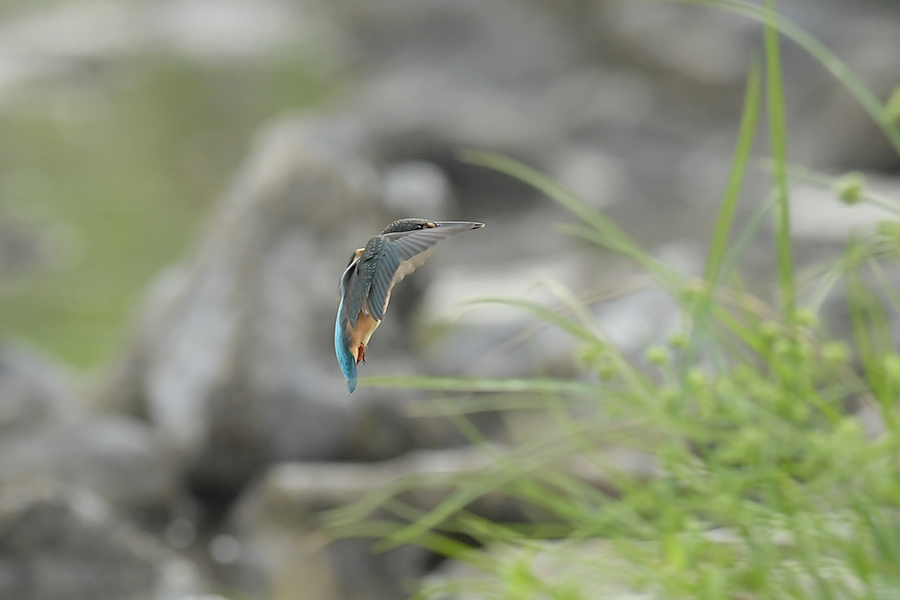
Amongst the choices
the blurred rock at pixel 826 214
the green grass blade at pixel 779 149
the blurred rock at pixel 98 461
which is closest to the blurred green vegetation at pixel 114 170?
the blurred rock at pixel 98 461

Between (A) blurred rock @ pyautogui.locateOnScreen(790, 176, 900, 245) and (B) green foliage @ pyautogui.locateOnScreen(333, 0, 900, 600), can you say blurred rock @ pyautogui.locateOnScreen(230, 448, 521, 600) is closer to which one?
(B) green foliage @ pyautogui.locateOnScreen(333, 0, 900, 600)

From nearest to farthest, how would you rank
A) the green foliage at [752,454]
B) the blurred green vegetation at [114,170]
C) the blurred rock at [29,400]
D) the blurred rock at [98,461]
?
the green foliage at [752,454] → the blurred rock at [98,461] → the blurred rock at [29,400] → the blurred green vegetation at [114,170]

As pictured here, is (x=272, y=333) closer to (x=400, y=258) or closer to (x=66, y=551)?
(x=66, y=551)

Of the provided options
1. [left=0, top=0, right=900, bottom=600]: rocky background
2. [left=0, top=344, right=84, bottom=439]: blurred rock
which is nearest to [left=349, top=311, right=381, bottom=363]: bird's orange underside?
[left=0, top=0, right=900, bottom=600]: rocky background

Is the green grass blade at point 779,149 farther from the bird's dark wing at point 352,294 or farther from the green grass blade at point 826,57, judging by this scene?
the bird's dark wing at point 352,294

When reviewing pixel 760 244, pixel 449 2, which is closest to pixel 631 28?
pixel 449 2
